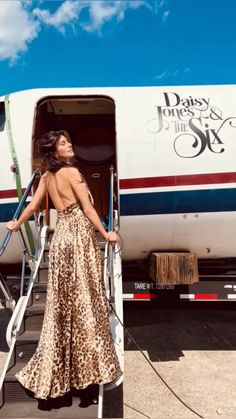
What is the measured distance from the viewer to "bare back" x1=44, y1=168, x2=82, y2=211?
2539 millimetres

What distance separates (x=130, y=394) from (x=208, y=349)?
148cm

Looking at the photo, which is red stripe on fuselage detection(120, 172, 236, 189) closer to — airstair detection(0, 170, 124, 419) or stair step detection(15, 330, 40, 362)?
airstair detection(0, 170, 124, 419)

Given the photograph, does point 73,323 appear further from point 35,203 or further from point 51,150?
point 51,150

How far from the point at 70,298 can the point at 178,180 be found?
2.05m

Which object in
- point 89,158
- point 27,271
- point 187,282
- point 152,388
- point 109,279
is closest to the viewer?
point 109,279

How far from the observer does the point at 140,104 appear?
4.26m

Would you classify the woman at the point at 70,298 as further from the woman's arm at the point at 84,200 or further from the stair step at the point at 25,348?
the stair step at the point at 25,348

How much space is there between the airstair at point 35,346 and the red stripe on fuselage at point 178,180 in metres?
0.85

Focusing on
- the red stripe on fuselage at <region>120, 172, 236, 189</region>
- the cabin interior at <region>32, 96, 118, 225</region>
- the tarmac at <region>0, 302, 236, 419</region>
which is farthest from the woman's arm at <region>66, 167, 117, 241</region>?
the cabin interior at <region>32, 96, 118, 225</region>

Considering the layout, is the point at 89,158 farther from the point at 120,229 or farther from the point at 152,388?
the point at 152,388

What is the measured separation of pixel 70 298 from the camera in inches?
101

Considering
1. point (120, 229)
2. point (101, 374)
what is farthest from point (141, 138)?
point (101, 374)

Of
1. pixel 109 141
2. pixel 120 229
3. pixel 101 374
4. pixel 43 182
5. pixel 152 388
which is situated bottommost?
pixel 152 388

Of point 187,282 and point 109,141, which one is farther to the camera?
point 109,141
